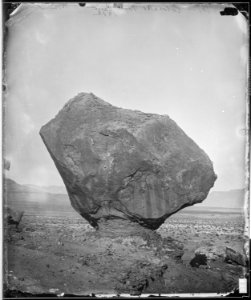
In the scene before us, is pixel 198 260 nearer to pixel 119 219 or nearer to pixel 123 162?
pixel 119 219

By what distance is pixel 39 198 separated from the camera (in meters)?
3.72

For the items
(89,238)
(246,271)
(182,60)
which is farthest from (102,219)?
(182,60)

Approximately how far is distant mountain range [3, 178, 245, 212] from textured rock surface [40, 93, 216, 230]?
9 centimetres

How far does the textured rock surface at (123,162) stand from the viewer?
372cm

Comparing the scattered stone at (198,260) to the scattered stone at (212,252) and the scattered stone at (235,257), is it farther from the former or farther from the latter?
the scattered stone at (235,257)

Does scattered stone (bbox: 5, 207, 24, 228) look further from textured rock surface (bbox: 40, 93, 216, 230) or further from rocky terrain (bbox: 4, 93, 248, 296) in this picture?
textured rock surface (bbox: 40, 93, 216, 230)

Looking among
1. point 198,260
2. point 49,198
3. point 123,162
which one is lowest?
point 198,260

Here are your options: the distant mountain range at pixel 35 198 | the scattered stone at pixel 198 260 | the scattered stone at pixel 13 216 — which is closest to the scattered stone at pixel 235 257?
the scattered stone at pixel 198 260

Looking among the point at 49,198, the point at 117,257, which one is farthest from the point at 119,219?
the point at 49,198

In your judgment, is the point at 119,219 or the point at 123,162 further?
the point at 119,219

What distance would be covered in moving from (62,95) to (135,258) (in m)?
1.75

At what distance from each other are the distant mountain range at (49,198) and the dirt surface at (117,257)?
0.30 ft

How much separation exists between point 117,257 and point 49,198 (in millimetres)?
876

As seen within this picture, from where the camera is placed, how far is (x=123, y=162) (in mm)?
3707
